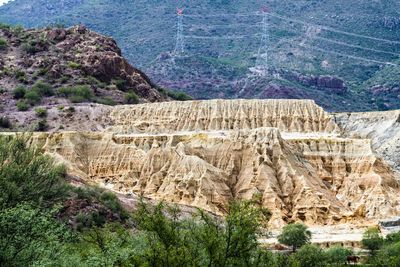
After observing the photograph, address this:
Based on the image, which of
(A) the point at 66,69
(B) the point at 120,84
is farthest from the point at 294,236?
(A) the point at 66,69

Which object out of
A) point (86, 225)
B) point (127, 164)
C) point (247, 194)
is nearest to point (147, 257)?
point (86, 225)

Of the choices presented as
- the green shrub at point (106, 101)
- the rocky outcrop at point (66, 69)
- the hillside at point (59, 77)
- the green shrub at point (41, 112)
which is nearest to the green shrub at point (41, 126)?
the hillside at point (59, 77)

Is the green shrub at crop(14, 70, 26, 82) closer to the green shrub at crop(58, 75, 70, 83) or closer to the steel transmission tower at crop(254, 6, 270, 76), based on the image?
the green shrub at crop(58, 75, 70, 83)

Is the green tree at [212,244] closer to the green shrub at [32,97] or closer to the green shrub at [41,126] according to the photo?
the green shrub at [41,126]

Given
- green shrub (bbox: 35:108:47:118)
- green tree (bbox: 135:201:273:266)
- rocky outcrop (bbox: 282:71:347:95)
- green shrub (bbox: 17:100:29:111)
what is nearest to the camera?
green tree (bbox: 135:201:273:266)

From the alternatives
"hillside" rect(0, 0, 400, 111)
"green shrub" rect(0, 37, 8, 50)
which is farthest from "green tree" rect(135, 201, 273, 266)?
"hillside" rect(0, 0, 400, 111)

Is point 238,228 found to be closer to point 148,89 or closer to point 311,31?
point 148,89

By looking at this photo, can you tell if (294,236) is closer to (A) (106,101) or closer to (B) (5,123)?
(B) (5,123)

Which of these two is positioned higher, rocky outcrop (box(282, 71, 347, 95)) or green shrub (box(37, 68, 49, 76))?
green shrub (box(37, 68, 49, 76))

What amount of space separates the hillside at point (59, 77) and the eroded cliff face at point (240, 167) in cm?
995

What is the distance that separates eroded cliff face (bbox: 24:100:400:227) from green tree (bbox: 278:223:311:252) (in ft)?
19.2

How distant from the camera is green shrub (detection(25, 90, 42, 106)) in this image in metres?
97.6

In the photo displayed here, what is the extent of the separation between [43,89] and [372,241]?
55.2 metres

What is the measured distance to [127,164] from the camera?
7700 cm
